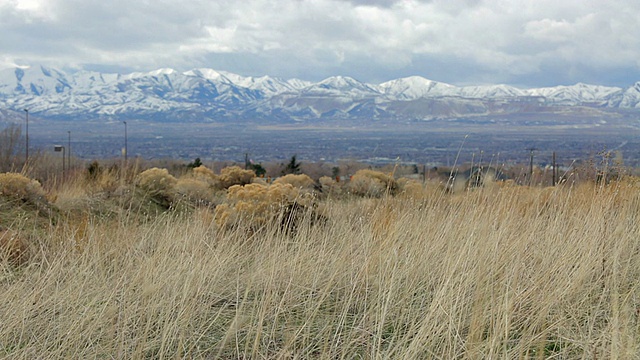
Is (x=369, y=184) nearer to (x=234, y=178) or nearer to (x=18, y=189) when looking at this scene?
(x=234, y=178)

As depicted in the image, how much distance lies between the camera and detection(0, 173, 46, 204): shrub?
9.93 meters

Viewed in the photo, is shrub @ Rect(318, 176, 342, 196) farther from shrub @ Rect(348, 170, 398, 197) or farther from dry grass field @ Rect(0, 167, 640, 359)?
dry grass field @ Rect(0, 167, 640, 359)

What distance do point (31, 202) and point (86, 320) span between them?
6540 millimetres

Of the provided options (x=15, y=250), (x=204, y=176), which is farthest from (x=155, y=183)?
(x=15, y=250)

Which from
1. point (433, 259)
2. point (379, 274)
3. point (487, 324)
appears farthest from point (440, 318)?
point (433, 259)

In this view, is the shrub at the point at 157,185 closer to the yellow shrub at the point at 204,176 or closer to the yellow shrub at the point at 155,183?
the yellow shrub at the point at 155,183

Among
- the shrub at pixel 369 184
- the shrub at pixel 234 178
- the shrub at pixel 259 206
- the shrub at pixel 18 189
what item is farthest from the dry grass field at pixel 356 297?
the shrub at pixel 234 178

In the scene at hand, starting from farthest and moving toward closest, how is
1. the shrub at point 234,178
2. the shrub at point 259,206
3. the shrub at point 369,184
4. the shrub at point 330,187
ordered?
the shrub at point 234,178
the shrub at point 330,187
the shrub at point 369,184
the shrub at point 259,206

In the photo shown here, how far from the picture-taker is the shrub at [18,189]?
9930mm

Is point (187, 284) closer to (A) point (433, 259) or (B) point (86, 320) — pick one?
(B) point (86, 320)

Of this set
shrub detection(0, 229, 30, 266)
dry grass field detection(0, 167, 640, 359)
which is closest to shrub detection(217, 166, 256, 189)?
shrub detection(0, 229, 30, 266)

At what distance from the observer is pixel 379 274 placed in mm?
4816

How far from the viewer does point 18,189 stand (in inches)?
396

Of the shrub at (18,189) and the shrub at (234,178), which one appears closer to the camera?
the shrub at (18,189)
